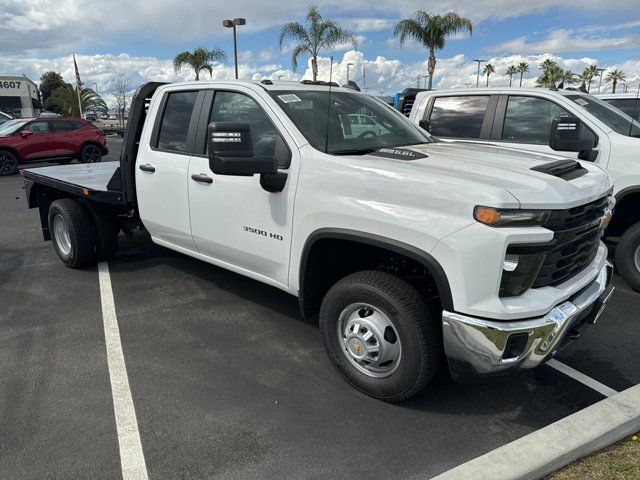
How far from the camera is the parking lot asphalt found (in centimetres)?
265

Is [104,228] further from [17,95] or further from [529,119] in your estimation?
[17,95]

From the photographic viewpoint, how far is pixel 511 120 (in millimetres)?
5816

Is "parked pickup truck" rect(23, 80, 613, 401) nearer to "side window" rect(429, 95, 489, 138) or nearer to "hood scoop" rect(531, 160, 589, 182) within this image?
"hood scoop" rect(531, 160, 589, 182)

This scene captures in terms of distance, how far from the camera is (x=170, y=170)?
425 cm

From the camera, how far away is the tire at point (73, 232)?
17.7ft

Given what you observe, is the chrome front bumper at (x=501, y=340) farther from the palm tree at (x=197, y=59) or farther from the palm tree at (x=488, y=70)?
the palm tree at (x=488, y=70)

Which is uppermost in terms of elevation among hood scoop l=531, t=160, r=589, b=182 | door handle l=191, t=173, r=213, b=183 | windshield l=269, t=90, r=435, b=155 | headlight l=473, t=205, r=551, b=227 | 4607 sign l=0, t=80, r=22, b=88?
4607 sign l=0, t=80, r=22, b=88

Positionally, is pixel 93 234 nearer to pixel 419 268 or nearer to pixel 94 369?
pixel 94 369

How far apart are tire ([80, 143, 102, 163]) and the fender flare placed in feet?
52.5

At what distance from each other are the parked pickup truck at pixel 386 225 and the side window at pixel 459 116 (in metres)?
2.15

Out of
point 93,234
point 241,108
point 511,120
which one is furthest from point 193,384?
point 511,120

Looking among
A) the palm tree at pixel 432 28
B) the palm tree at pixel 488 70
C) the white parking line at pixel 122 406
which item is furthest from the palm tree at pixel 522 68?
the white parking line at pixel 122 406

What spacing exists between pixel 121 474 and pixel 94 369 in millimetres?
1181

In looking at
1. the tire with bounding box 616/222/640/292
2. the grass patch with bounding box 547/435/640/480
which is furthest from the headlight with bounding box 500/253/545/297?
the tire with bounding box 616/222/640/292
